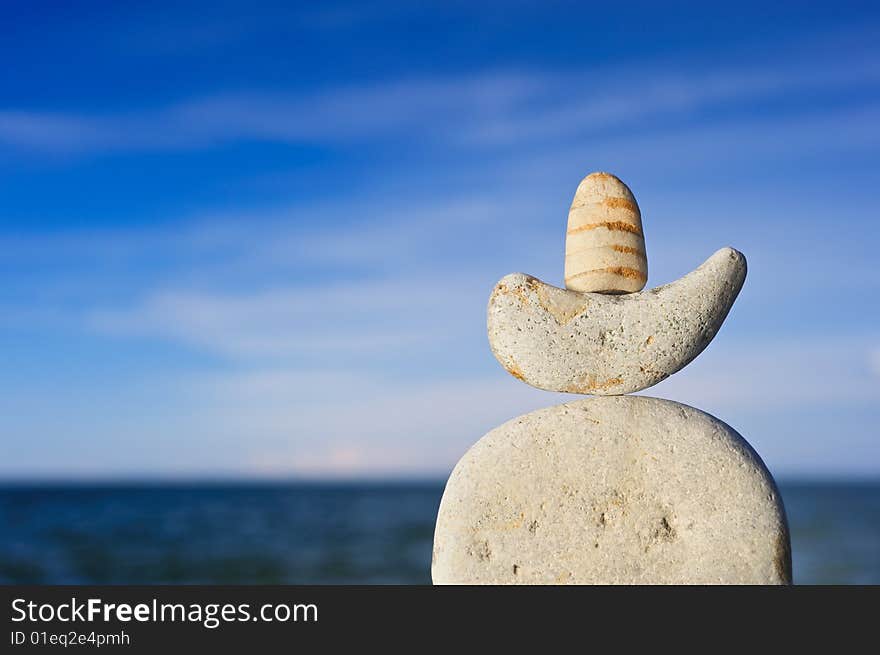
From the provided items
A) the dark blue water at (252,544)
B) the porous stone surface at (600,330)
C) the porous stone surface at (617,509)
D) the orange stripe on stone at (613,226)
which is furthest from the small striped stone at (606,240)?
the dark blue water at (252,544)

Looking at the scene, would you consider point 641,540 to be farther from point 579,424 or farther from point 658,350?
point 658,350

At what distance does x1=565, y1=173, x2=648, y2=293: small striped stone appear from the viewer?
4.50 meters

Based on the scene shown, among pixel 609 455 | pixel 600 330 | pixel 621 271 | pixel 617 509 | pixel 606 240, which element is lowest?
pixel 617 509

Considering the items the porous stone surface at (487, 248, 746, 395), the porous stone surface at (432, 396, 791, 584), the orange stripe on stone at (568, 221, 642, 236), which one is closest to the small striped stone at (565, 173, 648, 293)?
the orange stripe on stone at (568, 221, 642, 236)

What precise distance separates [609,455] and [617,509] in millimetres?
262

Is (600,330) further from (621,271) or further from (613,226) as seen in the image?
(613,226)

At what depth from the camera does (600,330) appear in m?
4.41

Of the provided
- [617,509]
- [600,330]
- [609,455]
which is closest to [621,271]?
[600,330]

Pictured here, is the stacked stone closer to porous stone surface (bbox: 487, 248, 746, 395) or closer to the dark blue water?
porous stone surface (bbox: 487, 248, 746, 395)

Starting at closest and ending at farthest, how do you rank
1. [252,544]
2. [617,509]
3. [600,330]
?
[617,509] → [600,330] → [252,544]

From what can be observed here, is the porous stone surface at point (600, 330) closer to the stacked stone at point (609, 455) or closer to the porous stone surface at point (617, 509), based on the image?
the stacked stone at point (609, 455)

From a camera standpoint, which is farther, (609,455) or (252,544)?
(252,544)

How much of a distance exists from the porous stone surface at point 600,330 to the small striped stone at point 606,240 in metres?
0.11

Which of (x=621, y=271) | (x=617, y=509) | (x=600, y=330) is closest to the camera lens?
(x=617, y=509)
